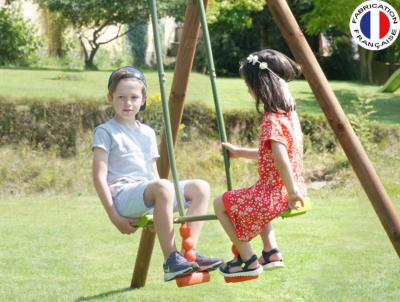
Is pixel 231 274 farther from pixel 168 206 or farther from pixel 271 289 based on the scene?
pixel 271 289

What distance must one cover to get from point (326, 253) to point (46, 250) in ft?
7.87

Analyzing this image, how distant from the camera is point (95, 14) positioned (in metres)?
26.0

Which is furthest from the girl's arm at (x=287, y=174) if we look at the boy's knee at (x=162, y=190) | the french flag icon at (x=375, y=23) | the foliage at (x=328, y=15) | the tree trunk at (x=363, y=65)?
the tree trunk at (x=363, y=65)

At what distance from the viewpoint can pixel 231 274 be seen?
14.8ft

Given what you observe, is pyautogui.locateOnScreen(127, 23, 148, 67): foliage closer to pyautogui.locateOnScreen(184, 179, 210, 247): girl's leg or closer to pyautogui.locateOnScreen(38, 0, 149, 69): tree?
pyautogui.locateOnScreen(38, 0, 149, 69): tree

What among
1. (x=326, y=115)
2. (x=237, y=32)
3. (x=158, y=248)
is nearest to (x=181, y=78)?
(x=326, y=115)

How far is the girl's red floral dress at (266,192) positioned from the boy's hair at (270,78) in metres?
0.07

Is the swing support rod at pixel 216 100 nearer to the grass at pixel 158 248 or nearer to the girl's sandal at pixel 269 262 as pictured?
the girl's sandal at pixel 269 262

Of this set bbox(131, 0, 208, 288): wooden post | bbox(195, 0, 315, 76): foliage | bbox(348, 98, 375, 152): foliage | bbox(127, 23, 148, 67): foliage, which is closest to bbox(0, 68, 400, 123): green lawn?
bbox(348, 98, 375, 152): foliage

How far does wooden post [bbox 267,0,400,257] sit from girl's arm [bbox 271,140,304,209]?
374 mm

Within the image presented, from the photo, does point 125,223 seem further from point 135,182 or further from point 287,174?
point 287,174

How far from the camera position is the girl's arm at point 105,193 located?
14.9 ft

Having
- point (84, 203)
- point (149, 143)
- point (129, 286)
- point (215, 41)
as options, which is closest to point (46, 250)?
point (129, 286)

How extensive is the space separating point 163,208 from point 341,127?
916 mm
